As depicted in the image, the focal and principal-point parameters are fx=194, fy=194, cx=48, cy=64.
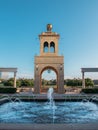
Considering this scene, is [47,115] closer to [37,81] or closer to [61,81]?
[61,81]

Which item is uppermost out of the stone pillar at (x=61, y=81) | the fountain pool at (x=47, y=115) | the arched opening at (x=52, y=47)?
the arched opening at (x=52, y=47)

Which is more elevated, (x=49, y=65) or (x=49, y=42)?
(x=49, y=42)

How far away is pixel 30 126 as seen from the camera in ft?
15.2

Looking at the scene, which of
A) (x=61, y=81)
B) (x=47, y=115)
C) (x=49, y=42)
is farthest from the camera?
(x=49, y=42)

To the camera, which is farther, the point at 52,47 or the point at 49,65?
the point at 52,47

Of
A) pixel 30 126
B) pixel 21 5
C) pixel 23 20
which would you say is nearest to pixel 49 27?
pixel 23 20

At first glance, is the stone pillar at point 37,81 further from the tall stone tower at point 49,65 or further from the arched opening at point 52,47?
the arched opening at point 52,47

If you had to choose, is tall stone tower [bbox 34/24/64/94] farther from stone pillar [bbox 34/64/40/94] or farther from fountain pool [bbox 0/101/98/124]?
fountain pool [bbox 0/101/98/124]

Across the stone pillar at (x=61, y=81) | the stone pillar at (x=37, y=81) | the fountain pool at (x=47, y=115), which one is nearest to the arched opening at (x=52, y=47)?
the stone pillar at (x=61, y=81)

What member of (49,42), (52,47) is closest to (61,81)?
(52,47)

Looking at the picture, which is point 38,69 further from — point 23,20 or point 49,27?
point 23,20

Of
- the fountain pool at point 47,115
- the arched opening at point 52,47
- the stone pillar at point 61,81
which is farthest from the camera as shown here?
the arched opening at point 52,47

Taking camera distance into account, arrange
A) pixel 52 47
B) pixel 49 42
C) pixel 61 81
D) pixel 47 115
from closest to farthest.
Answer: pixel 47 115 < pixel 61 81 < pixel 49 42 < pixel 52 47

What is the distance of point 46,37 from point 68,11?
9.19 meters
